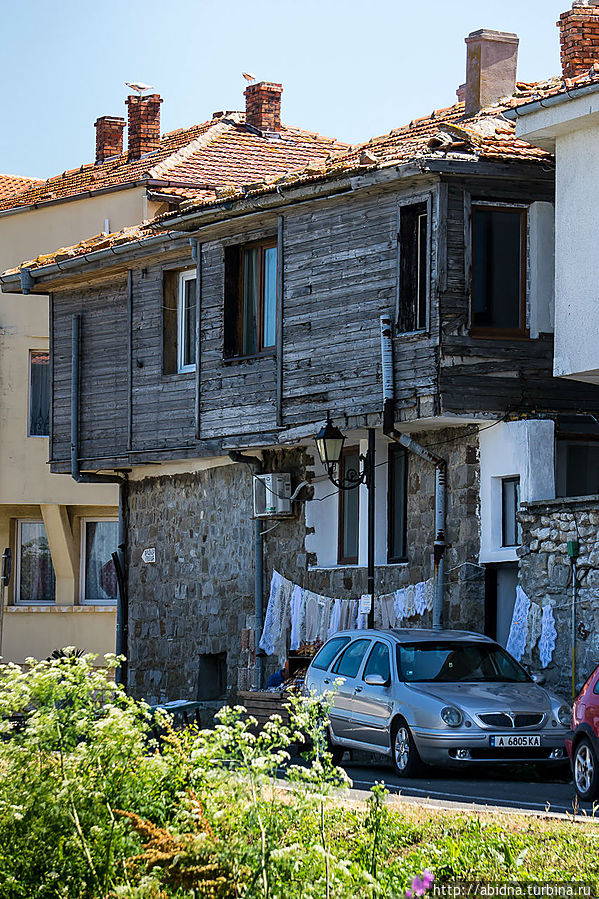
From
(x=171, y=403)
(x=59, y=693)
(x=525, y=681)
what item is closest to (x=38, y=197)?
(x=171, y=403)

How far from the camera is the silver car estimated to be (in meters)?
15.6

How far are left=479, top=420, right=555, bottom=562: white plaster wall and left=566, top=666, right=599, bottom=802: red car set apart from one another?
5681 mm

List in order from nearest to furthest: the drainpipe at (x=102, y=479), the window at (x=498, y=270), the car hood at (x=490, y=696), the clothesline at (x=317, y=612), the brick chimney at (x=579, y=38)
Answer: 1. the car hood at (x=490, y=696)
2. the window at (x=498, y=270)
3. the clothesline at (x=317, y=612)
4. the brick chimney at (x=579, y=38)
5. the drainpipe at (x=102, y=479)

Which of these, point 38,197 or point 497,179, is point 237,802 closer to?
point 497,179

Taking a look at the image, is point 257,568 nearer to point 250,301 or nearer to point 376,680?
point 250,301

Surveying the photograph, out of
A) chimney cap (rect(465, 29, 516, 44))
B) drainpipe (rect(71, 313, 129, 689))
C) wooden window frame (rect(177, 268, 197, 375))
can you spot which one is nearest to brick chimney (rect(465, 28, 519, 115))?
chimney cap (rect(465, 29, 516, 44))

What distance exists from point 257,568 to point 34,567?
1334 centimetres

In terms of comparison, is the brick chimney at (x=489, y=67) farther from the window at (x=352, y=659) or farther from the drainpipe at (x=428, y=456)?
the window at (x=352, y=659)

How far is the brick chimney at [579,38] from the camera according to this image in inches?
907

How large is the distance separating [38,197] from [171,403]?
11.6m

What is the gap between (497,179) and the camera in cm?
2062

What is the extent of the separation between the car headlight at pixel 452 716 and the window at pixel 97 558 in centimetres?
2088

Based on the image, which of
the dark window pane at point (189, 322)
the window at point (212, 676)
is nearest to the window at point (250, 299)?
the dark window pane at point (189, 322)

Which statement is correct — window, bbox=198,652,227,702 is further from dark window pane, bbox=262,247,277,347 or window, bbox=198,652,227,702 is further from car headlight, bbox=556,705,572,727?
car headlight, bbox=556,705,572,727
